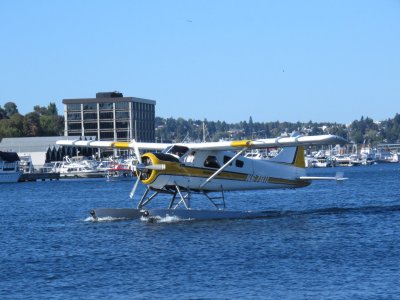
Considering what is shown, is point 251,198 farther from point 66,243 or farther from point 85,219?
point 66,243

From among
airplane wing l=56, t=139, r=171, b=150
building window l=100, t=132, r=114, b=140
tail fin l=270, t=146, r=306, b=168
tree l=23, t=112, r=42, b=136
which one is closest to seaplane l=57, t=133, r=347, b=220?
tail fin l=270, t=146, r=306, b=168

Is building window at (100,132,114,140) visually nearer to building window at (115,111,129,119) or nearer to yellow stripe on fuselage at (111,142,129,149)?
building window at (115,111,129,119)

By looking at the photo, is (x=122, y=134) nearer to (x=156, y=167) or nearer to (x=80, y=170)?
(x=80, y=170)

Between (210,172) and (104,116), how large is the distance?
13954 centimetres

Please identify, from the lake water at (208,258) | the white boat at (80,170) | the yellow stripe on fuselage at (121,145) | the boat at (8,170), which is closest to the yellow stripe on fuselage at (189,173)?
the lake water at (208,258)

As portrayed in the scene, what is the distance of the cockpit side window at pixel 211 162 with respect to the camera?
106ft

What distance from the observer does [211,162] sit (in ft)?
107

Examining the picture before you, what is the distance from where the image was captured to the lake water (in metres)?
19.3

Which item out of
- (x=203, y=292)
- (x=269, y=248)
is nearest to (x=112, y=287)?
(x=203, y=292)

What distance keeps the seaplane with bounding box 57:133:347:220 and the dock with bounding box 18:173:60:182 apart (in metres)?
76.4

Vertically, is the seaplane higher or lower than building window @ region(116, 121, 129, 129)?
lower

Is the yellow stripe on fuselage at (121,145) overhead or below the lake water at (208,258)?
overhead

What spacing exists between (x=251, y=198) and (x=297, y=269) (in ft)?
95.3

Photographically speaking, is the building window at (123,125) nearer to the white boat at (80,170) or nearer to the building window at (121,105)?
the building window at (121,105)
